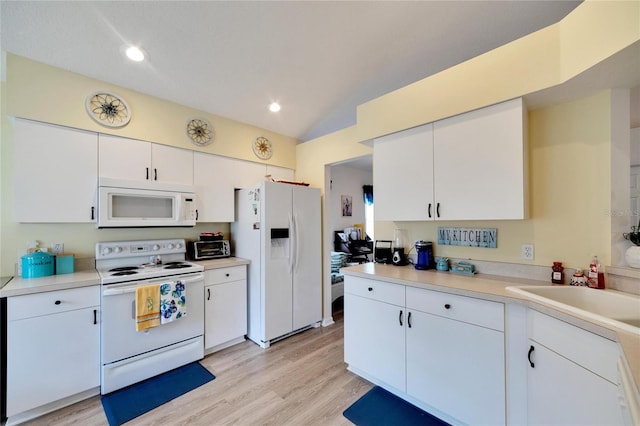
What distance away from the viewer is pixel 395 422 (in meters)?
1.78

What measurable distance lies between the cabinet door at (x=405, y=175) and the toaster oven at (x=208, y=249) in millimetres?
1892

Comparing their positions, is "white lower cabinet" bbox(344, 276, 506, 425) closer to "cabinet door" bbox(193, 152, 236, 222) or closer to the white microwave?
"cabinet door" bbox(193, 152, 236, 222)

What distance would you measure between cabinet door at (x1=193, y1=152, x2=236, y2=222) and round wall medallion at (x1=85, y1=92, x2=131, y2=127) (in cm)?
71

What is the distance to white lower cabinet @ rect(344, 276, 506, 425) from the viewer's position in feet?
5.05

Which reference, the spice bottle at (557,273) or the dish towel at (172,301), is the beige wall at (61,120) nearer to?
the dish towel at (172,301)

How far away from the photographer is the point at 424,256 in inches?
89.1

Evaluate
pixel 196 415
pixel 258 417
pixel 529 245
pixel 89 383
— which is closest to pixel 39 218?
pixel 89 383

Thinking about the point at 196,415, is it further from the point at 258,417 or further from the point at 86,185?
the point at 86,185

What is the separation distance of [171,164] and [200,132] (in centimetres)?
50

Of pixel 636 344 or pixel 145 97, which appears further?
pixel 145 97

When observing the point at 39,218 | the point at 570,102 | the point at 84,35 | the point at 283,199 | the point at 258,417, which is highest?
the point at 84,35

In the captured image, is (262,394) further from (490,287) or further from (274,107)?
(274,107)

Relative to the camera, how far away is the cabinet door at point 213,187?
2951 mm

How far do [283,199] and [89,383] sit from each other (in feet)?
7.40
